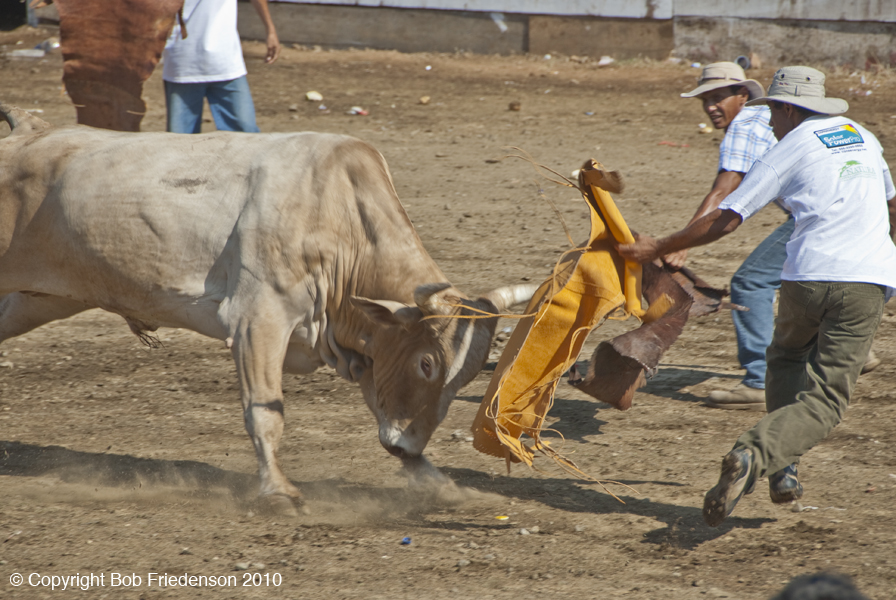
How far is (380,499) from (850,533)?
2065 mm

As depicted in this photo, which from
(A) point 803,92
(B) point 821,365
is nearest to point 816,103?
(A) point 803,92

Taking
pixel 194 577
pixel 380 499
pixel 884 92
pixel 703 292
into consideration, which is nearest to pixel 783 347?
pixel 703 292

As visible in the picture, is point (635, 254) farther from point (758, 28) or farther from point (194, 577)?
point (758, 28)

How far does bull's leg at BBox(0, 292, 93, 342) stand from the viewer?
5430mm

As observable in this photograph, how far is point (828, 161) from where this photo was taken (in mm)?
3885

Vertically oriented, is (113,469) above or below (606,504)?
below

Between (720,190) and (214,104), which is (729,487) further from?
(214,104)

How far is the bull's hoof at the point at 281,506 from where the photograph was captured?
4273 millimetres

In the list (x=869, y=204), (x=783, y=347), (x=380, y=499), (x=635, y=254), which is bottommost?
(x=380, y=499)

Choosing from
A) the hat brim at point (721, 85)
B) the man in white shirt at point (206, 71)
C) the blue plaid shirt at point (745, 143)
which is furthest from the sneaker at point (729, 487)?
the man in white shirt at point (206, 71)

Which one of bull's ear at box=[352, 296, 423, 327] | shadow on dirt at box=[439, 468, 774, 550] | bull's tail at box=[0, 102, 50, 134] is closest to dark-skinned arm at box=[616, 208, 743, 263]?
bull's ear at box=[352, 296, 423, 327]

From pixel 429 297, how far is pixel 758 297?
7.39 feet

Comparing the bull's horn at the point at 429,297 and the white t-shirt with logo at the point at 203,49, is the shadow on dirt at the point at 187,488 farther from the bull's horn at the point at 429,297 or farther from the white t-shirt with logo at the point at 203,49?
the white t-shirt with logo at the point at 203,49

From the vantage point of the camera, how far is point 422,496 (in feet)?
14.7
